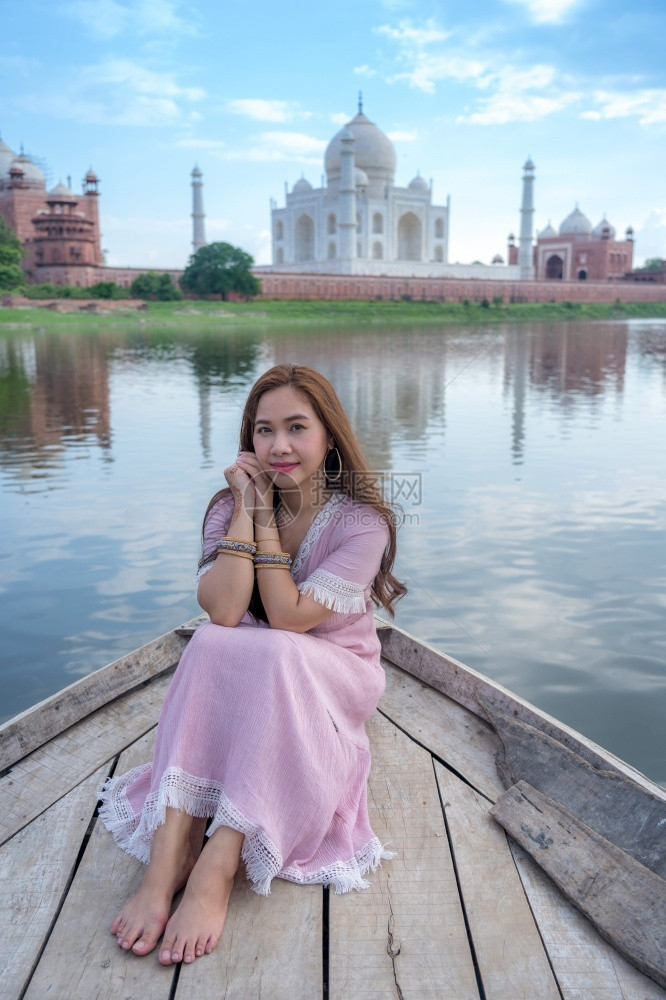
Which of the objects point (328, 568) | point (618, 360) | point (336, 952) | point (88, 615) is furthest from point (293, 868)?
point (618, 360)

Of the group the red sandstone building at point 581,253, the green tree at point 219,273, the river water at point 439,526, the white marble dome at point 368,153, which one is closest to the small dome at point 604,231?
the red sandstone building at point 581,253

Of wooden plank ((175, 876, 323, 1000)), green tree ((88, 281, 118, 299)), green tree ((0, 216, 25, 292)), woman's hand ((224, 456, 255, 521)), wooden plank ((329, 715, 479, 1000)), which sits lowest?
wooden plank ((329, 715, 479, 1000))

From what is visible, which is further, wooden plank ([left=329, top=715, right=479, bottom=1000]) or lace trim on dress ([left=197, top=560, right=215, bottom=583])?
lace trim on dress ([left=197, top=560, right=215, bottom=583])

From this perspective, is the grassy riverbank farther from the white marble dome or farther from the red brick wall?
the white marble dome

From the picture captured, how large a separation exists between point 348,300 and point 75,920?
92.7ft

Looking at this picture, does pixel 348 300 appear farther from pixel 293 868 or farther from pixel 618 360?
pixel 293 868

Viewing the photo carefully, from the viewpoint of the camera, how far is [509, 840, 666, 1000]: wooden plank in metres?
1.07

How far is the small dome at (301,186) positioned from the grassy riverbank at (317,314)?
10589mm

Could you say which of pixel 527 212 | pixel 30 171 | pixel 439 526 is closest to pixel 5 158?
pixel 30 171

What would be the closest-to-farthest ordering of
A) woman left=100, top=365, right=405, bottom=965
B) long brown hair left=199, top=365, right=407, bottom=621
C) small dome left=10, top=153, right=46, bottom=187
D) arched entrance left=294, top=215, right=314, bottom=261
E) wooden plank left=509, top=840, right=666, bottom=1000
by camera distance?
wooden plank left=509, top=840, right=666, bottom=1000
woman left=100, top=365, right=405, bottom=965
long brown hair left=199, top=365, right=407, bottom=621
small dome left=10, top=153, right=46, bottom=187
arched entrance left=294, top=215, right=314, bottom=261

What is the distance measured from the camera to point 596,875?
122cm

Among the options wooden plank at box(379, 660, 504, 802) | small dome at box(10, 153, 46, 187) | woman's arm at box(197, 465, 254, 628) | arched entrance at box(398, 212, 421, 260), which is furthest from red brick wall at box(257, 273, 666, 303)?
woman's arm at box(197, 465, 254, 628)

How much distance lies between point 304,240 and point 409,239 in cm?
461

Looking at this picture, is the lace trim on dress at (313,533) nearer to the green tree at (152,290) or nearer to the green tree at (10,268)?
the green tree at (10,268)
